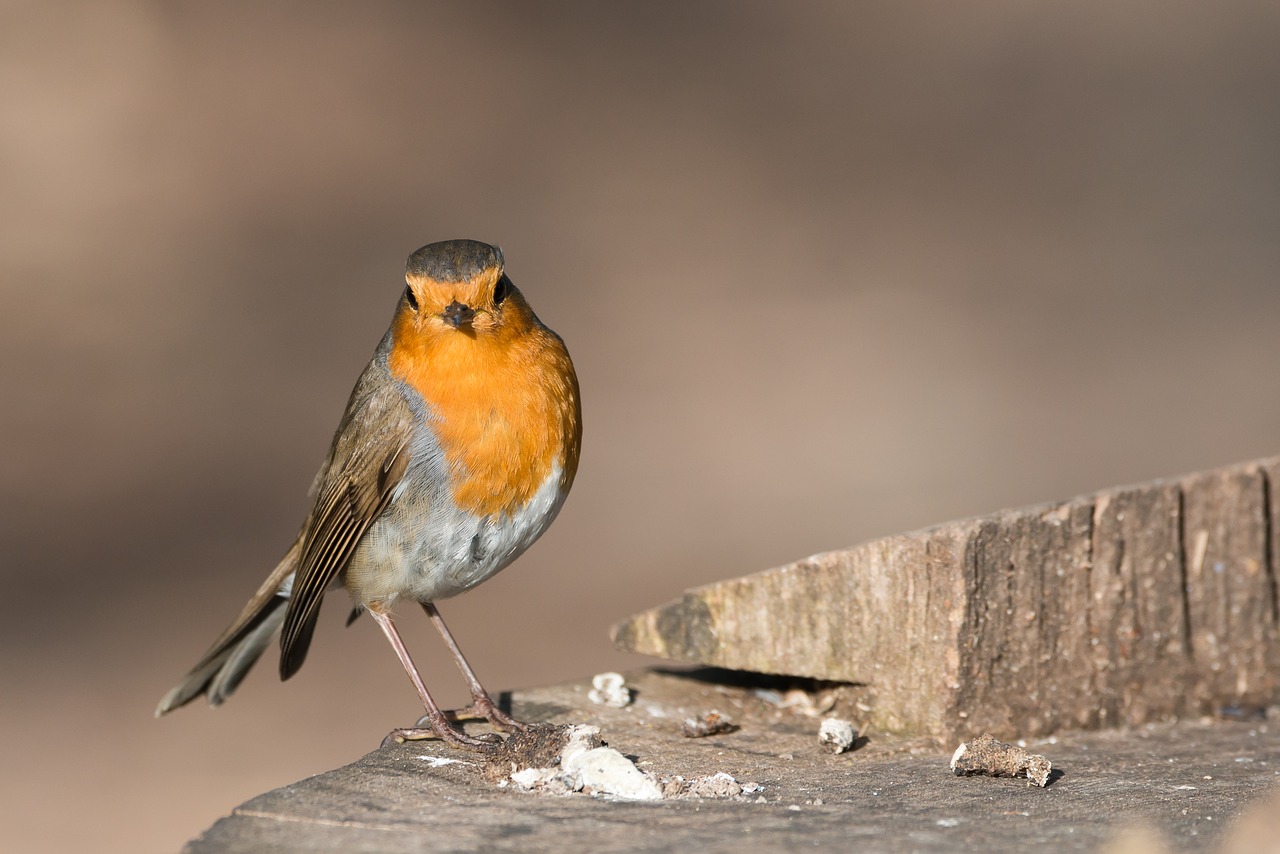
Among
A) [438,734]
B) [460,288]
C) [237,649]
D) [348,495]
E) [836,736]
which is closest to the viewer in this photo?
[836,736]

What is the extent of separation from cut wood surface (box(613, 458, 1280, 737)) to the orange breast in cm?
50

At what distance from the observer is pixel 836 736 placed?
3295mm

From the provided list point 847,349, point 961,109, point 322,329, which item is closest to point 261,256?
point 322,329

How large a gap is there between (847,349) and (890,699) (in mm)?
7255

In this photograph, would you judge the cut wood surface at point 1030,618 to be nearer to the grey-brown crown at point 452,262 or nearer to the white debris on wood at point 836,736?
the white debris on wood at point 836,736

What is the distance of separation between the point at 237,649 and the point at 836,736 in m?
1.90

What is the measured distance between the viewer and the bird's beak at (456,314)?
11.3ft

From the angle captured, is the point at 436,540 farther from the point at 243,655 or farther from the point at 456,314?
the point at 243,655

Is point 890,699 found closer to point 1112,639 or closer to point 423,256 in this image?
point 1112,639

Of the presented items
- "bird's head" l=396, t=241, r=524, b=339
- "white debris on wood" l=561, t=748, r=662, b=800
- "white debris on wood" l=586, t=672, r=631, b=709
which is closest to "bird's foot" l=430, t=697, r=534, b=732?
"white debris on wood" l=586, t=672, r=631, b=709

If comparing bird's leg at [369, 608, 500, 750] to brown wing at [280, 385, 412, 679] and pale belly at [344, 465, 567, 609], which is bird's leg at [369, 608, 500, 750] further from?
brown wing at [280, 385, 412, 679]

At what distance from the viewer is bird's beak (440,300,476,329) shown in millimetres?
3445

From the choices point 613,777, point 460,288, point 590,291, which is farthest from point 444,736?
point 590,291

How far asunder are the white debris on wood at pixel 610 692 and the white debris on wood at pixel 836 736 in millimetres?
527
